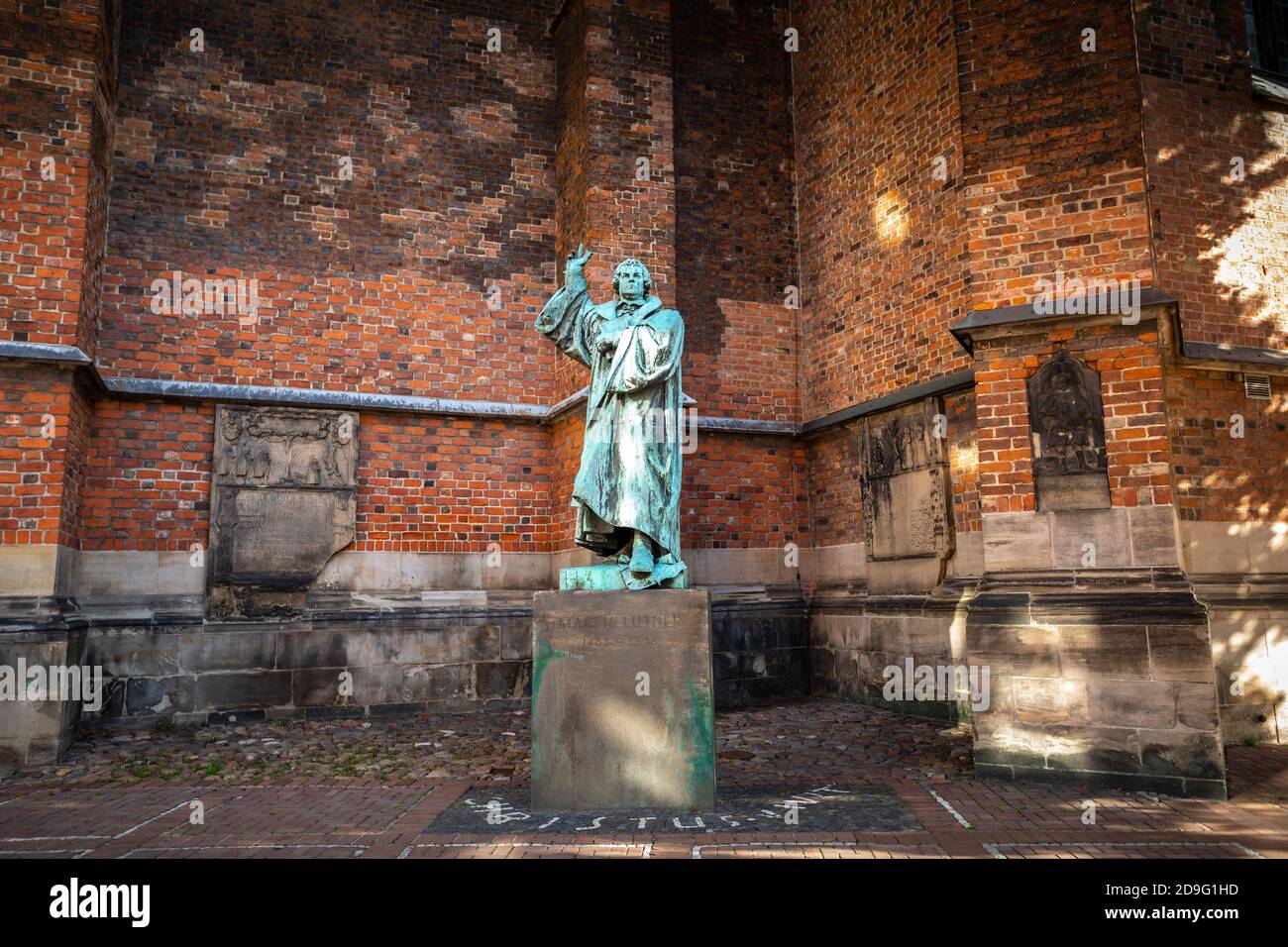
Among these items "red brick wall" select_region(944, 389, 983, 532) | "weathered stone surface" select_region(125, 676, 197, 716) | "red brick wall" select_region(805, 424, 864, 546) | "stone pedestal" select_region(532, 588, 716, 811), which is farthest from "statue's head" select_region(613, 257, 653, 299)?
"weathered stone surface" select_region(125, 676, 197, 716)

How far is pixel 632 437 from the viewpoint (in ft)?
17.3

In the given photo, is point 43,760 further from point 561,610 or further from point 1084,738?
point 1084,738

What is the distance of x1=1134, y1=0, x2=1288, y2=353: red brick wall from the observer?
7488 millimetres

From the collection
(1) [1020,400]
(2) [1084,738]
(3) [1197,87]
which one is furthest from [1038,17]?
(2) [1084,738]

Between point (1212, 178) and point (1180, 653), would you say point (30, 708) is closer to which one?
point (1180, 653)

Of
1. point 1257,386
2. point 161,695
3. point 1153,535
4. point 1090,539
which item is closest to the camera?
point 1153,535

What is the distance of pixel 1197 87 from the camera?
7656 mm

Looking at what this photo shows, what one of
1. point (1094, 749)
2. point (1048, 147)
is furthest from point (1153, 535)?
point (1048, 147)

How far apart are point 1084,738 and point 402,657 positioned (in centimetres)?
634

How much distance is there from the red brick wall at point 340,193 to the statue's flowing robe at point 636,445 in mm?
4540

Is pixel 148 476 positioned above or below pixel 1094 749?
above

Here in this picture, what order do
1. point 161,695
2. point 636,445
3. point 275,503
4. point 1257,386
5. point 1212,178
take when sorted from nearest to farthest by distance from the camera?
point 636,445 < point 1257,386 < point 1212,178 < point 161,695 < point 275,503

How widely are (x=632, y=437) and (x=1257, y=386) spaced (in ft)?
20.0

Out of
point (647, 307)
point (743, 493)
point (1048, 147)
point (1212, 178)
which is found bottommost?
point (743, 493)
